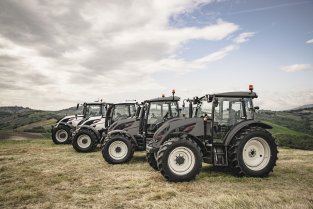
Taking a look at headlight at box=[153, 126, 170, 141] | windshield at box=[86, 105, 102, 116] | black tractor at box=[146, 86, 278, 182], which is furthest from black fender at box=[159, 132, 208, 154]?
windshield at box=[86, 105, 102, 116]

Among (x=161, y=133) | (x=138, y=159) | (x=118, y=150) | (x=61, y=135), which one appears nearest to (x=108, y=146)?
(x=118, y=150)

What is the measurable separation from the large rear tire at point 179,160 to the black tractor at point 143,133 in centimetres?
335

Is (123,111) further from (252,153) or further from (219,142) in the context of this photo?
(252,153)

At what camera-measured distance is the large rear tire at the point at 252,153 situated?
7224mm

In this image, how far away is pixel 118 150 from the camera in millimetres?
10383

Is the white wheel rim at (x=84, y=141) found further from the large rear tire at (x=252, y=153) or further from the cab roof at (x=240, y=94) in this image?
the large rear tire at (x=252, y=153)

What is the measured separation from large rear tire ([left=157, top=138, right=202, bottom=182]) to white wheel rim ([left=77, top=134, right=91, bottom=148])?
25.0ft

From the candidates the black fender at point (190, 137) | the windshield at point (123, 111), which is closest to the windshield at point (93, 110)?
the windshield at point (123, 111)

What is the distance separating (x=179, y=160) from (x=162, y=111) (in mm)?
3662

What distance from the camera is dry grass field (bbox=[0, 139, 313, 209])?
5301mm

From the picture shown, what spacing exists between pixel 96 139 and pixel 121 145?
387cm

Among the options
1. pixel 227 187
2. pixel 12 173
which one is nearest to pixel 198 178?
pixel 227 187

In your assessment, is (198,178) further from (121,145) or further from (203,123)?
(121,145)

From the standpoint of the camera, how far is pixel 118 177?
306 inches
